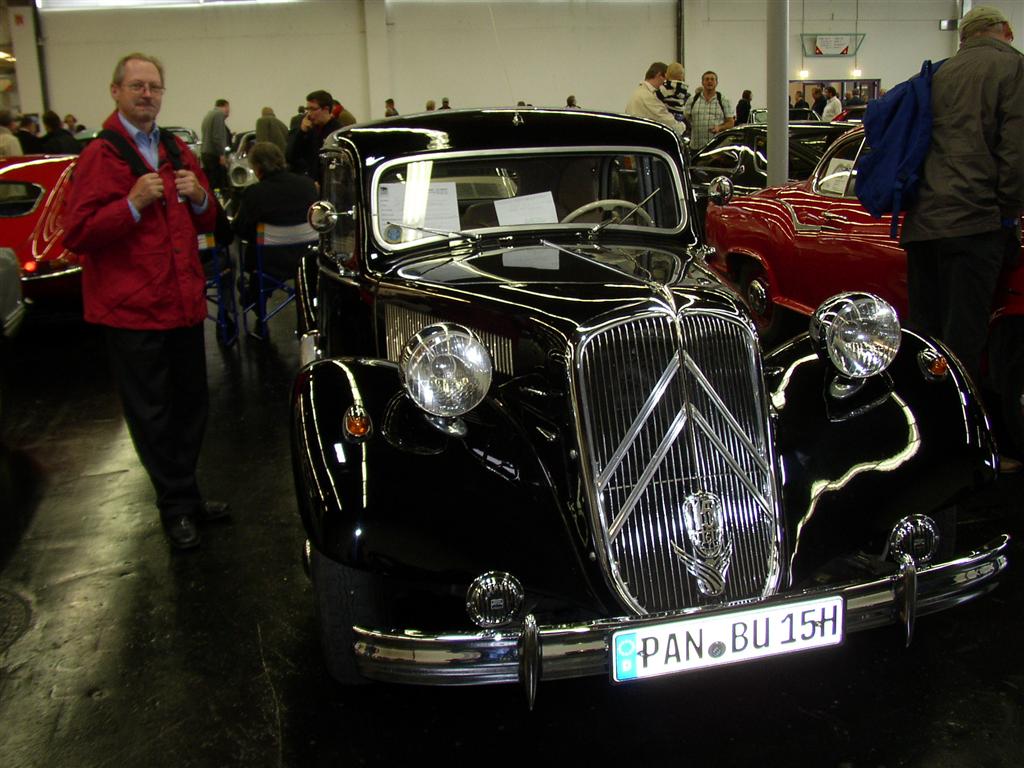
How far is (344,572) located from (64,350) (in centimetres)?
604

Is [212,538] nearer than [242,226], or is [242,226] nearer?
[212,538]

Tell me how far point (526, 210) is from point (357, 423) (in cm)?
137

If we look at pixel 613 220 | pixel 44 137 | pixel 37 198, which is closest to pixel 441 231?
pixel 613 220

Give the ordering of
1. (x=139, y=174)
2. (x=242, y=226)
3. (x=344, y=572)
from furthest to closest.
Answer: (x=242, y=226), (x=139, y=174), (x=344, y=572)

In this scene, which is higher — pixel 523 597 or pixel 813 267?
pixel 813 267

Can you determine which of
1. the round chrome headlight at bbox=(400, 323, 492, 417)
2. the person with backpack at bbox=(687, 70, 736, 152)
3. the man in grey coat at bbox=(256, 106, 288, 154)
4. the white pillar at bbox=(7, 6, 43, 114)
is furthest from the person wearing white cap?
the white pillar at bbox=(7, 6, 43, 114)

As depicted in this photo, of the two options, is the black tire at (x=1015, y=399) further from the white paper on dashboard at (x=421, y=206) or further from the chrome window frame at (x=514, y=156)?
the white paper on dashboard at (x=421, y=206)

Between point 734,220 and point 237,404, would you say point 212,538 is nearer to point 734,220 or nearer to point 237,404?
point 237,404

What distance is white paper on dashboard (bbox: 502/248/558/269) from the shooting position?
3209 millimetres

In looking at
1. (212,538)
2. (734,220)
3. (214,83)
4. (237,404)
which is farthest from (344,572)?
(214,83)

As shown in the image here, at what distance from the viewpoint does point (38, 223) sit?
7.52m

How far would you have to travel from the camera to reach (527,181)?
3729 mm

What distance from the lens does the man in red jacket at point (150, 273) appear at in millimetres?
3512

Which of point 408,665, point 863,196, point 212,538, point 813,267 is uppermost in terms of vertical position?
point 863,196
